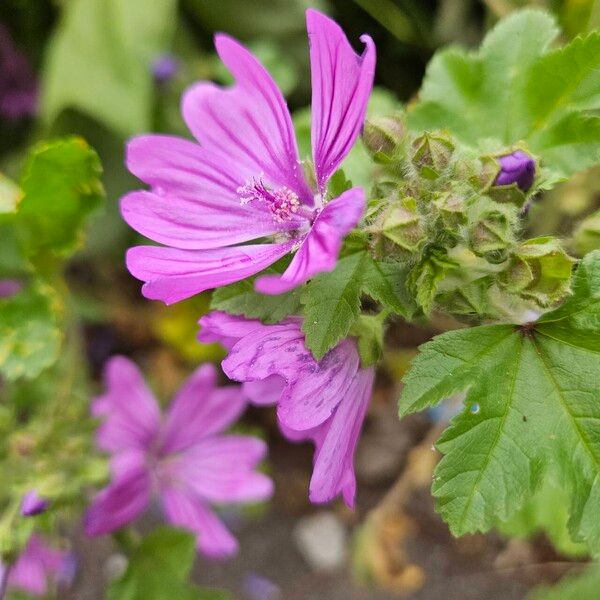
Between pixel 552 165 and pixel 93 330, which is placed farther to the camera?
pixel 93 330

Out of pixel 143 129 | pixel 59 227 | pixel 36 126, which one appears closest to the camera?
pixel 59 227

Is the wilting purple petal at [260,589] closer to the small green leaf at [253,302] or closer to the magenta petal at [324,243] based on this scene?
the small green leaf at [253,302]

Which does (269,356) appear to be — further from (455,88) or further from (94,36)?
(94,36)

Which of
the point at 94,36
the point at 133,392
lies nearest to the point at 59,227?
the point at 133,392

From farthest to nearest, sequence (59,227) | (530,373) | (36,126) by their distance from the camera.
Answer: (36,126) → (59,227) → (530,373)

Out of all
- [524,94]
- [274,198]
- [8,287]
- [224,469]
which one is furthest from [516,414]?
[8,287]
